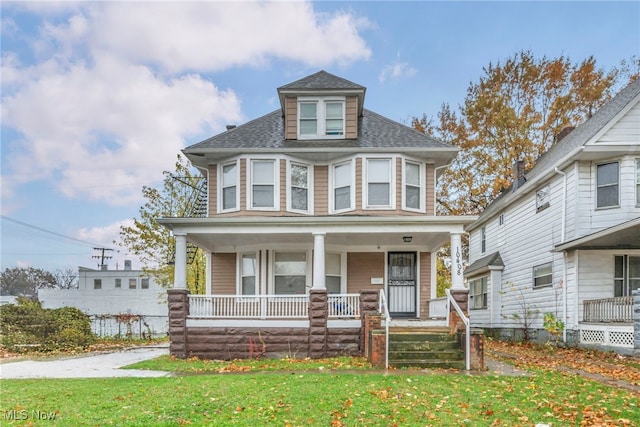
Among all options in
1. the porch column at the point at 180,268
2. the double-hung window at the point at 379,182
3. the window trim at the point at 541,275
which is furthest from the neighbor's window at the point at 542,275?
the porch column at the point at 180,268

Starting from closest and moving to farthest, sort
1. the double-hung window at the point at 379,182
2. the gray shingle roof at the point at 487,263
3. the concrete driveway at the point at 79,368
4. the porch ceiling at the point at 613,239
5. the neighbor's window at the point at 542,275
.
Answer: the concrete driveway at the point at 79,368 < the porch ceiling at the point at 613,239 < the double-hung window at the point at 379,182 < the neighbor's window at the point at 542,275 < the gray shingle roof at the point at 487,263

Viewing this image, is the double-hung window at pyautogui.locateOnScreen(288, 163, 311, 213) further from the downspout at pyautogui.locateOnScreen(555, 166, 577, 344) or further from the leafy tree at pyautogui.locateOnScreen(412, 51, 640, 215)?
the leafy tree at pyautogui.locateOnScreen(412, 51, 640, 215)

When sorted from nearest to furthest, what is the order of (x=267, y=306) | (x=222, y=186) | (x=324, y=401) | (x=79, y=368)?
(x=324, y=401) < (x=79, y=368) < (x=267, y=306) < (x=222, y=186)

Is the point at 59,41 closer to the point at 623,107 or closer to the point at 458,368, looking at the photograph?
the point at 458,368

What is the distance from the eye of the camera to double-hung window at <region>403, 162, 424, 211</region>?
50.9 feet

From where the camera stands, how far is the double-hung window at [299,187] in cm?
1573

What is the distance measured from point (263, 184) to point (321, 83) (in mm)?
3885

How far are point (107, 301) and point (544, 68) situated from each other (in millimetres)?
33065

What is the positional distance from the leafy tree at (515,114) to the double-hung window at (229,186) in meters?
14.8

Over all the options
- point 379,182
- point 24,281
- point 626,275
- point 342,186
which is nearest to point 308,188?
point 342,186

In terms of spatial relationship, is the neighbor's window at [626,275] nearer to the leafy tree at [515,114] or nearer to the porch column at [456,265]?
→ the porch column at [456,265]

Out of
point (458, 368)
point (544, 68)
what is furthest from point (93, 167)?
point (544, 68)

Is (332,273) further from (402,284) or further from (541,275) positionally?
(541,275)

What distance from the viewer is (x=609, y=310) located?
13750mm
